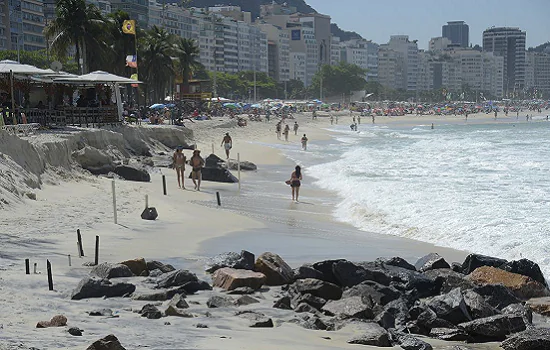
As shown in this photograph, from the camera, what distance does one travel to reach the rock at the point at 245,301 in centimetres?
987

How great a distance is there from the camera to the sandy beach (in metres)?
7.93

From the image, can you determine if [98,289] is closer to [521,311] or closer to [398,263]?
[398,263]

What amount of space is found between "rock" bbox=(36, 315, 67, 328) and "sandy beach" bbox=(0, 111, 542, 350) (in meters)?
0.11

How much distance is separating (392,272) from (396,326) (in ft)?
6.44

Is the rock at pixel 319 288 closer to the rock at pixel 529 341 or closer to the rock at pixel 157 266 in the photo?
the rock at pixel 157 266

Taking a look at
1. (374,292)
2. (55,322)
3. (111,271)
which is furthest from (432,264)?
(55,322)

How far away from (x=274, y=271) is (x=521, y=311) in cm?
332

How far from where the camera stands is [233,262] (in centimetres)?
1155

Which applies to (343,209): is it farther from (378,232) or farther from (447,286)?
(447,286)

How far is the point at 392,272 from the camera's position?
37.0 ft

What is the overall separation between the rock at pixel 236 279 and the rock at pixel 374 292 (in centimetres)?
119

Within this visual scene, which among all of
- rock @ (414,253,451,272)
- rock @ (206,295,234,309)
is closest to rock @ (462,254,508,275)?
rock @ (414,253,451,272)

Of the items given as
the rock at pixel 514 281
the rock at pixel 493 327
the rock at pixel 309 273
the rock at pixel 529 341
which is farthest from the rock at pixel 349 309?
the rock at pixel 514 281

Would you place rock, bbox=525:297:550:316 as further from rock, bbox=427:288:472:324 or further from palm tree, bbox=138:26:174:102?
palm tree, bbox=138:26:174:102
